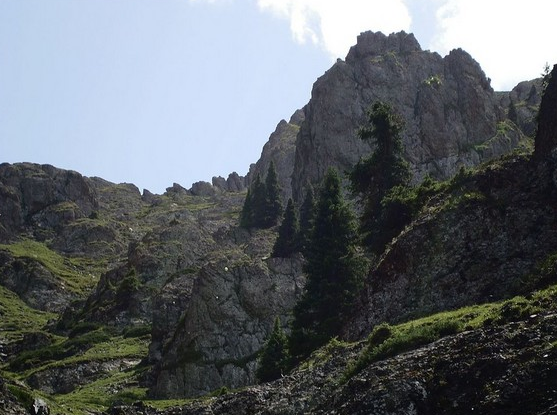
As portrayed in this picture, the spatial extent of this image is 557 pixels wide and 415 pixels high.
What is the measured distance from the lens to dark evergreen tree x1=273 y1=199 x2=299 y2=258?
95312 millimetres

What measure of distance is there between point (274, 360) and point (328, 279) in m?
10.1

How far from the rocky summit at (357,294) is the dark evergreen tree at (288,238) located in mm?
593

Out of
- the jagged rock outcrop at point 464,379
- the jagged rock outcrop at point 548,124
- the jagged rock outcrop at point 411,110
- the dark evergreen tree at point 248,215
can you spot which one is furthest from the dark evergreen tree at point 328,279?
the dark evergreen tree at point 248,215

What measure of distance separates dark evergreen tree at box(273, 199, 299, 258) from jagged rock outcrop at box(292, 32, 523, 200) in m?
27.0

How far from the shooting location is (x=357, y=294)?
54.3 metres

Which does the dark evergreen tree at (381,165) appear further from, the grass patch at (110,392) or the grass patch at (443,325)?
the grass patch at (443,325)

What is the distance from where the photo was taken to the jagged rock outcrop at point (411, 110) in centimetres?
13588

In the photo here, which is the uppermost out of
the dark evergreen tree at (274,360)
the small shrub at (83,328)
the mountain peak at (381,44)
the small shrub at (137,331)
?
the mountain peak at (381,44)

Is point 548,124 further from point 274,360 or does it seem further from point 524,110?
point 524,110

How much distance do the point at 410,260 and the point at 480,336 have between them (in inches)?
736

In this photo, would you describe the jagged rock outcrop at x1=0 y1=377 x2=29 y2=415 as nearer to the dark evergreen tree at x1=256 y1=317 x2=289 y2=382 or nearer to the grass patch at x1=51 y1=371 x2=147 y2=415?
the dark evergreen tree at x1=256 y1=317 x2=289 y2=382

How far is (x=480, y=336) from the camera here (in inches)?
1034

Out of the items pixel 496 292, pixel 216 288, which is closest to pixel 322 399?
pixel 496 292

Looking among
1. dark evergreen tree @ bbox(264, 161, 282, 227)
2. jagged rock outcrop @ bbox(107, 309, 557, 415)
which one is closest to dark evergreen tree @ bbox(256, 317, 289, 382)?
jagged rock outcrop @ bbox(107, 309, 557, 415)
